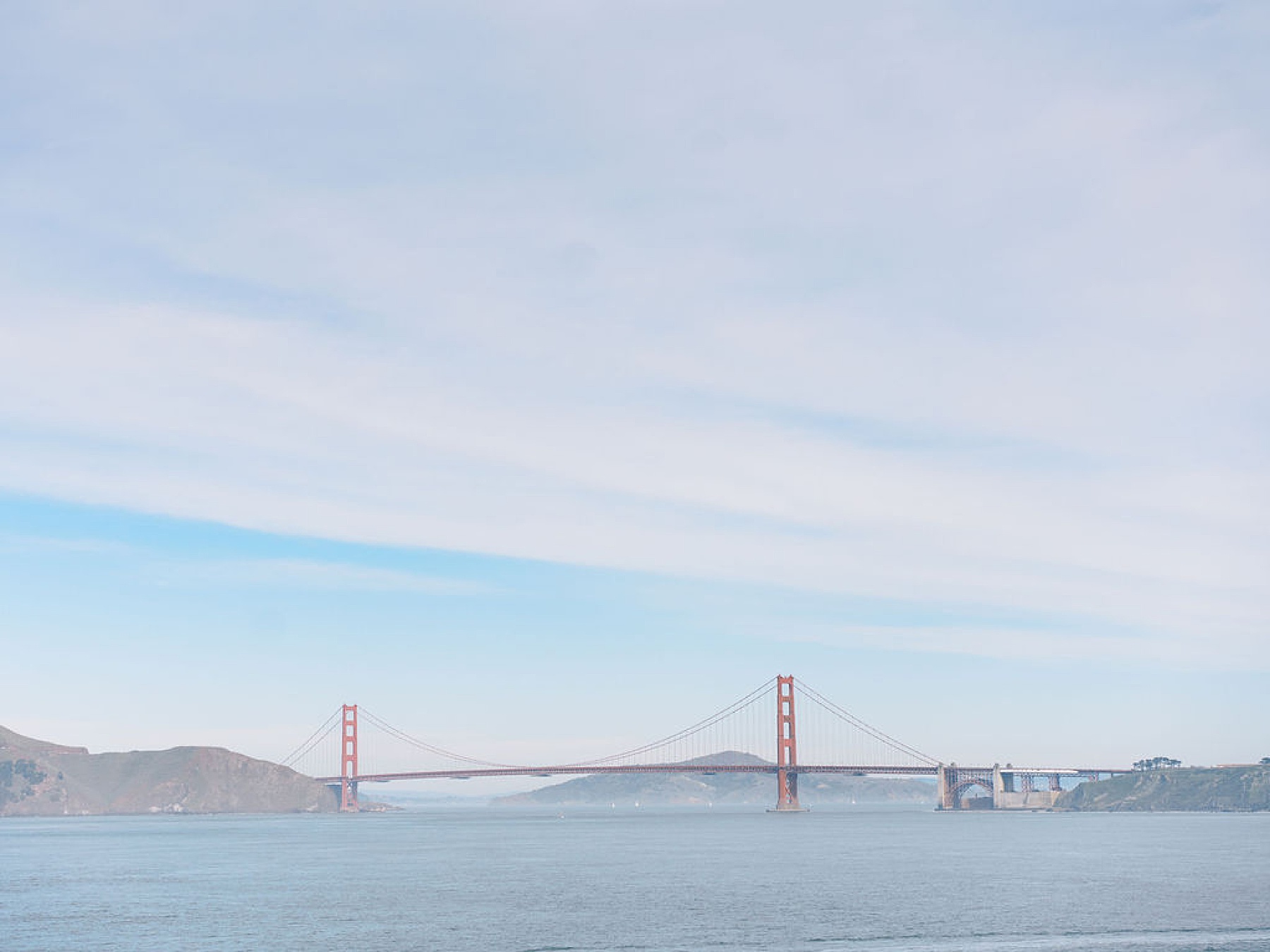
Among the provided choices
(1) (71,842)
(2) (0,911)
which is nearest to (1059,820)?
(1) (71,842)

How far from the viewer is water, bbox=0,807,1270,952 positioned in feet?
163

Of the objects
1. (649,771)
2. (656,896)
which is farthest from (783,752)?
(656,896)

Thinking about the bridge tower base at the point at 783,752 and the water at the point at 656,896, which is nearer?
the water at the point at 656,896

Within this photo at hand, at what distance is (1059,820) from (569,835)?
267ft

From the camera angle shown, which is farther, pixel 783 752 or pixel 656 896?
pixel 783 752

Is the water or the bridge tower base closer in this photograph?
the water

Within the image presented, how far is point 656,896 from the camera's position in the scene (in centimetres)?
6556

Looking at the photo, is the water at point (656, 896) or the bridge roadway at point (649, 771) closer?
the water at point (656, 896)

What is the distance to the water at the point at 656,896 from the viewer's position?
4966cm

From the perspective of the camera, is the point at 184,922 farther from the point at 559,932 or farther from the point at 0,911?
the point at 559,932

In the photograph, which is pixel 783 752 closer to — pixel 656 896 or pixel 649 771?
pixel 649 771

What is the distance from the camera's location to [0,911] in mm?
61812

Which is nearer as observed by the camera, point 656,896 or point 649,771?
point 656,896

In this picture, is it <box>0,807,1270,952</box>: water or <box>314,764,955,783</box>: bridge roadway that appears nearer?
<box>0,807,1270,952</box>: water
